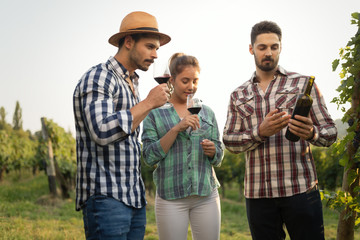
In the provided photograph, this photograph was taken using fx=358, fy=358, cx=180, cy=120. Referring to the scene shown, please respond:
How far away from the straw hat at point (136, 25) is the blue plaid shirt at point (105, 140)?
272 mm

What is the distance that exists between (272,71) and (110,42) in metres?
1.27

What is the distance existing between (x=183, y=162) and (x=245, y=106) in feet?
2.14

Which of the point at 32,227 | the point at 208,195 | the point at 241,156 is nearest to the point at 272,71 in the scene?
the point at 208,195

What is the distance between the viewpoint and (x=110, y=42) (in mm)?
2535

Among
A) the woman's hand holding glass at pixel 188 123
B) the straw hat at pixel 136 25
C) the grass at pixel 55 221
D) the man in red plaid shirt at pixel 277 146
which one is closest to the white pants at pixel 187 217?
the man in red plaid shirt at pixel 277 146

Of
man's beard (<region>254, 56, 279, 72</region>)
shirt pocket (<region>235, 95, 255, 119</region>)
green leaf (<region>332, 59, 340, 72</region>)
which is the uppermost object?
green leaf (<region>332, 59, 340, 72</region>)

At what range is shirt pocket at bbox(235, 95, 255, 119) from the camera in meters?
2.77

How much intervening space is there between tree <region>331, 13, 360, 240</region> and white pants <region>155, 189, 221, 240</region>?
3.52 ft

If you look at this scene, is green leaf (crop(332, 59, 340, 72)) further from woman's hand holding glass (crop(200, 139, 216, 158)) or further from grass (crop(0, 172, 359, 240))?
grass (crop(0, 172, 359, 240))

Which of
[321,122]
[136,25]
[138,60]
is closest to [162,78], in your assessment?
[138,60]

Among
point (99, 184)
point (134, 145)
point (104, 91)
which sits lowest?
point (99, 184)

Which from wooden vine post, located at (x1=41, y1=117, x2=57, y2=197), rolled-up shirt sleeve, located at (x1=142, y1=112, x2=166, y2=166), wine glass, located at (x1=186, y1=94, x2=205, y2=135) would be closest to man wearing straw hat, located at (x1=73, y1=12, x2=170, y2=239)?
rolled-up shirt sleeve, located at (x1=142, y1=112, x2=166, y2=166)

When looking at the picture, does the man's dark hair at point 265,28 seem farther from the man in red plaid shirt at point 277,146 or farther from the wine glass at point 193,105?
the wine glass at point 193,105

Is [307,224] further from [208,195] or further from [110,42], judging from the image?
[110,42]
